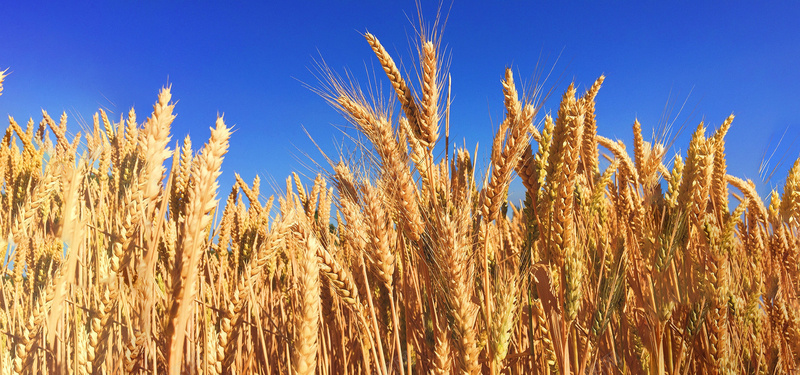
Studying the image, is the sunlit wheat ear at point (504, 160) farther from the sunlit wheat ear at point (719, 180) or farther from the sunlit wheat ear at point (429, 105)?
the sunlit wheat ear at point (719, 180)

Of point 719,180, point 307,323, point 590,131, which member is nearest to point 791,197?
point 719,180

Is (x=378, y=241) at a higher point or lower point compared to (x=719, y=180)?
lower

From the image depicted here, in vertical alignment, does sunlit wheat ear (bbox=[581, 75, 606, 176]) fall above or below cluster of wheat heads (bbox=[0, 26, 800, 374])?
above

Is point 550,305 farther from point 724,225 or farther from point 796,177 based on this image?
point 796,177

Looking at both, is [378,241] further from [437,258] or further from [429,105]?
[429,105]

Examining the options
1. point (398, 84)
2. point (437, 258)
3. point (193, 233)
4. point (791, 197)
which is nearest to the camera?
point (193, 233)

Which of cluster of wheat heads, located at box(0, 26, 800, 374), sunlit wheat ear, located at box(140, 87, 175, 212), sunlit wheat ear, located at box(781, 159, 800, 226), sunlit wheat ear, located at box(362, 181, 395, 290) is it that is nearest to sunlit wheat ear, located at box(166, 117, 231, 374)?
cluster of wheat heads, located at box(0, 26, 800, 374)

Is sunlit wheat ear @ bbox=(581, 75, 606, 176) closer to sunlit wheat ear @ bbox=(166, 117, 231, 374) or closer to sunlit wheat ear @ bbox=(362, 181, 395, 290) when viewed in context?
sunlit wheat ear @ bbox=(362, 181, 395, 290)

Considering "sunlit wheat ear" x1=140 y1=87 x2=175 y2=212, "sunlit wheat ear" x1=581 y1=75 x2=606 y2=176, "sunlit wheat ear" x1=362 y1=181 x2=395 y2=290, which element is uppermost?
"sunlit wheat ear" x1=581 y1=75 x2=606 y2=176

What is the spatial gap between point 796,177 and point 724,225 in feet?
3.20

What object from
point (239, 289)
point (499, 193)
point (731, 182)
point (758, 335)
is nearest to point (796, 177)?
point (731, 182)

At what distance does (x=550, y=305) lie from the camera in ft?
4.28

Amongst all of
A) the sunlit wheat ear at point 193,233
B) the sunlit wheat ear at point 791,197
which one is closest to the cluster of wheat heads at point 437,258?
the sunlit wheat ear at point 193,233

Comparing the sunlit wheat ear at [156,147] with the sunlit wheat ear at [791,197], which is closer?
the sunlit wheat ear at [156,147]
